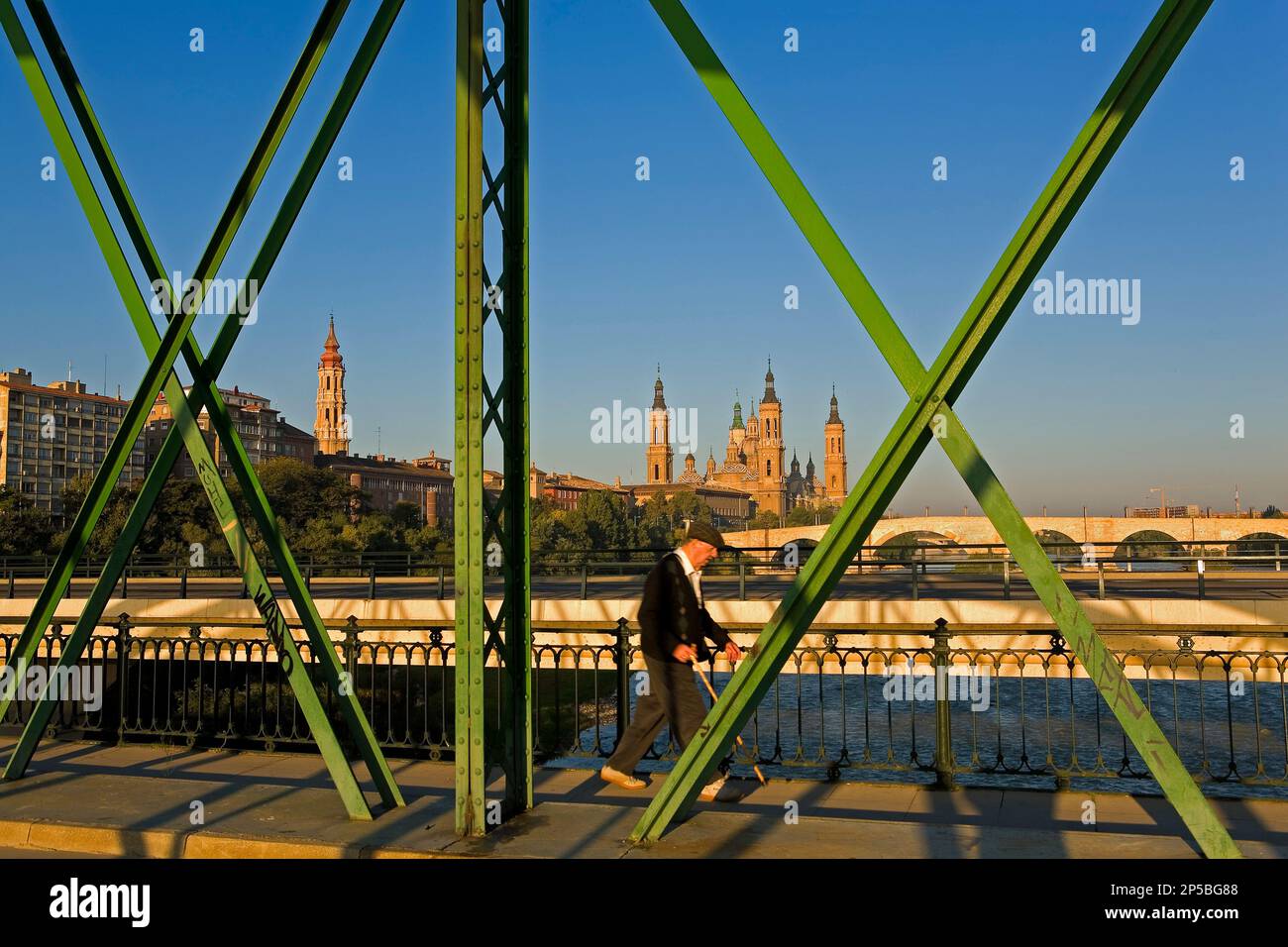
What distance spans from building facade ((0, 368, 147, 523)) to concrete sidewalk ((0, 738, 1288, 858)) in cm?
12692

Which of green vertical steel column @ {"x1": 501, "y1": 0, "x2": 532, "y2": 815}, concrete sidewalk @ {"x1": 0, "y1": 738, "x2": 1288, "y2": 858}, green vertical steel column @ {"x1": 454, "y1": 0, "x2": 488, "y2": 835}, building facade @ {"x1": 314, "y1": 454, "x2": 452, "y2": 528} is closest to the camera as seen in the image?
concrete sidewalk @ {"x1": 0, "y1": 738, "x2": 1288, "y2": 858}

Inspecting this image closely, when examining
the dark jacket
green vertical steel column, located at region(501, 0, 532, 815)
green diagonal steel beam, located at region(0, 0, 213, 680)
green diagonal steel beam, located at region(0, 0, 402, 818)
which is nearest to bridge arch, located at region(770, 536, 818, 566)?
the dark jacket

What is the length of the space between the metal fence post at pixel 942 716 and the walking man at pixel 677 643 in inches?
57.9

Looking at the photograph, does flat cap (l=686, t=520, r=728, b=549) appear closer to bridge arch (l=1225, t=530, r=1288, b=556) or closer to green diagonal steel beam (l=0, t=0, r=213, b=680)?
green diagonal steel beam (l=0, t=0, r=213, b=680)

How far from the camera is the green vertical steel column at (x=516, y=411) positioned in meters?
6.45

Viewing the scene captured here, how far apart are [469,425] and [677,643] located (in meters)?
1.98

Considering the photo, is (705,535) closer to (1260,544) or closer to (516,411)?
(516,411)

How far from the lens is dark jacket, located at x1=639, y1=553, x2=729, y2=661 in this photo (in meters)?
7.00

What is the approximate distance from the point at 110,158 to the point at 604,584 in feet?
84.3

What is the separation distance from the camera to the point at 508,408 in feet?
21.3

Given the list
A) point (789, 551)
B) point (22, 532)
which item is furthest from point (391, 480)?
point (789, 551)

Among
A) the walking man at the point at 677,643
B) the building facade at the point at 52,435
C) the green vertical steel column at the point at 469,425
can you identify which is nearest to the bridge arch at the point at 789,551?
the walking man at the point at 677,643
